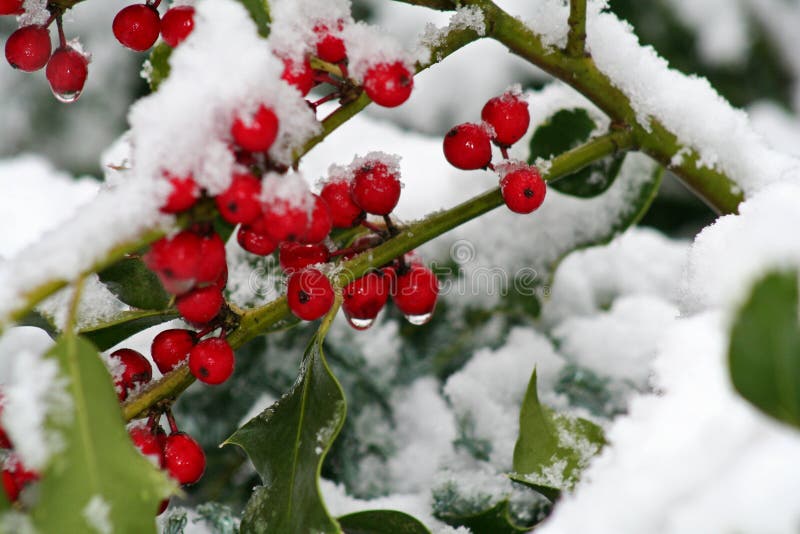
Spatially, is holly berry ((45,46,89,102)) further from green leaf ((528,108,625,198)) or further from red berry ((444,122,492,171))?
green leaf ((528,108,625,198))

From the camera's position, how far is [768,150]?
2.93ft

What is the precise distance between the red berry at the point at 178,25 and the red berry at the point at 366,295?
10.4 inches

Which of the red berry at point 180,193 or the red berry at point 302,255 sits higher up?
the red berry at point 180,193

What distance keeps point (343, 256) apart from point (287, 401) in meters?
0.14

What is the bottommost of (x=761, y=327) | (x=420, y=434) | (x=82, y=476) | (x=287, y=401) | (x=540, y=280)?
(x=420, y=434)

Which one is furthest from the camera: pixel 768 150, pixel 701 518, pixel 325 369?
pixel 768 150

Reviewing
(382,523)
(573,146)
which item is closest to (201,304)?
(382,523)

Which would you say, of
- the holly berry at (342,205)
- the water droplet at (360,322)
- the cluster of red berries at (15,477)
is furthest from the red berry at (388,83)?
the cluster of red berries at (15,477)

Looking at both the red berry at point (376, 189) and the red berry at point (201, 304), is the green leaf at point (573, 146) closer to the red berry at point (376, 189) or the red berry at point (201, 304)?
the red berry at point (376, 189)

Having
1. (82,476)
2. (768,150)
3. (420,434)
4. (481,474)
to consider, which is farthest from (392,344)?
(82,476)

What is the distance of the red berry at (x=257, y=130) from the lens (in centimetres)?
54

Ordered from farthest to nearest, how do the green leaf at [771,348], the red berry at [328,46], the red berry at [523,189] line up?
the red berry at [523,189] → the red berry at [328,46] → the green leaf at [771,348]

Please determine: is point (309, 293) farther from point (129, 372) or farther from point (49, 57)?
point (49, 57)

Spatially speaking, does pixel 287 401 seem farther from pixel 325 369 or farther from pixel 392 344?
pixel 392 344
